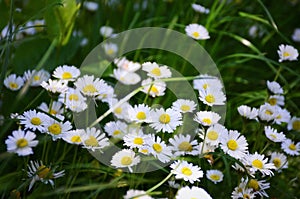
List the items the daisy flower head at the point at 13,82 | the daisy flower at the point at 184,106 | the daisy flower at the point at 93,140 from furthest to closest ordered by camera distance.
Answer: the daisy flower head at the point at 13,82 → the daisy flower at the point at 184,106 → the daisy flower at the point at 93,140

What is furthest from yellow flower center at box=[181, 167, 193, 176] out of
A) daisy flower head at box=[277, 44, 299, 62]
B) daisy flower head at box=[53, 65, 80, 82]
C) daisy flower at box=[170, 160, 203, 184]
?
daisy flower head at box=[277, 44, 299, 62]

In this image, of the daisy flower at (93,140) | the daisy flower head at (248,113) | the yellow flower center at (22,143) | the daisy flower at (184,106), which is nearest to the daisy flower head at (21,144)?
the yellow flower center at (22,143)

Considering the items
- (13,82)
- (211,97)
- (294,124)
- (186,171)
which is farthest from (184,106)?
(13,82)

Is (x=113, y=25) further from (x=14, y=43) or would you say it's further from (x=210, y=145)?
(x=210, y=145)

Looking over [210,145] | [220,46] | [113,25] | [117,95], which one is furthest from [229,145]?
[113,25]

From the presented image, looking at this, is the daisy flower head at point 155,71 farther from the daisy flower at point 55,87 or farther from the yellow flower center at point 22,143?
the yellow flower center at point 22,143

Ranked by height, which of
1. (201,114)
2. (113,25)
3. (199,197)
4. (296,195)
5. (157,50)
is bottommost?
(296,195)

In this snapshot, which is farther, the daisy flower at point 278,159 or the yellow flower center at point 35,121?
the daisy flower at point 278,159
